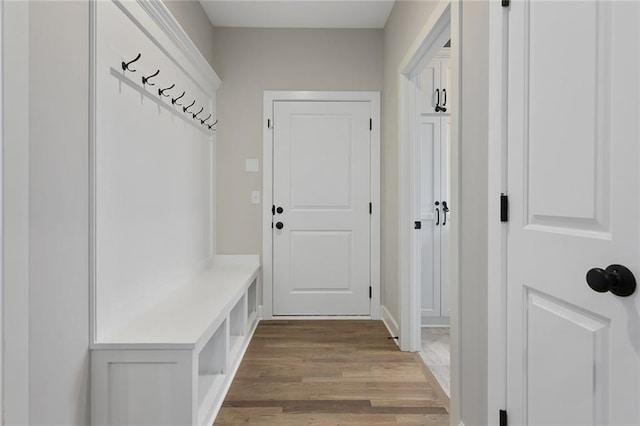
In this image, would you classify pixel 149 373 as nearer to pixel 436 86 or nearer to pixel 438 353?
pixel 438 353

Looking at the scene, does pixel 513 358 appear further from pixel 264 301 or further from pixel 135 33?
pixel 264 301

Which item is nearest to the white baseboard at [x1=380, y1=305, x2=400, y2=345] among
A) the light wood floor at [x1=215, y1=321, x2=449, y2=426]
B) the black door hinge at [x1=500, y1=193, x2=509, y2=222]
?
the light wood floor at [x1=215, y1=321, x2=449, y2=426]

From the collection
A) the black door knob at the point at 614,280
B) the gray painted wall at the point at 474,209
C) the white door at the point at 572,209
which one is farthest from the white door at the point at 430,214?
the black door knob at the point at 614,280

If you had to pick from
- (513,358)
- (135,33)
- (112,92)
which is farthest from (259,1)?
(513,358)

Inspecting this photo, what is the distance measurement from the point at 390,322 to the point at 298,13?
105 inches

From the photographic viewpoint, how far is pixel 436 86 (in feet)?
10.9

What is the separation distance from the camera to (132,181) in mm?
1868

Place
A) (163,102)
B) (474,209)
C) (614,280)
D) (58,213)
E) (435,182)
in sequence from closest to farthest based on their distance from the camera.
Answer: (614,280) → (58,213) → (474,209) → (163,102) → (435,182)

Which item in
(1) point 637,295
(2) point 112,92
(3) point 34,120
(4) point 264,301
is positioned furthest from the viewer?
(4) point 264,301

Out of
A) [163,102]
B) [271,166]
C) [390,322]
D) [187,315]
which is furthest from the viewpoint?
[271,166]

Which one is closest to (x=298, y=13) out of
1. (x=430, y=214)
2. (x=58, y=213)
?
(x=430, y=214)

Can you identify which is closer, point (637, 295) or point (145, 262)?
point (637, 295)

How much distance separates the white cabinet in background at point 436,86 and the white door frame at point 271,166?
0.43 metres

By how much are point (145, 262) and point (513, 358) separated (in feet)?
5.62
